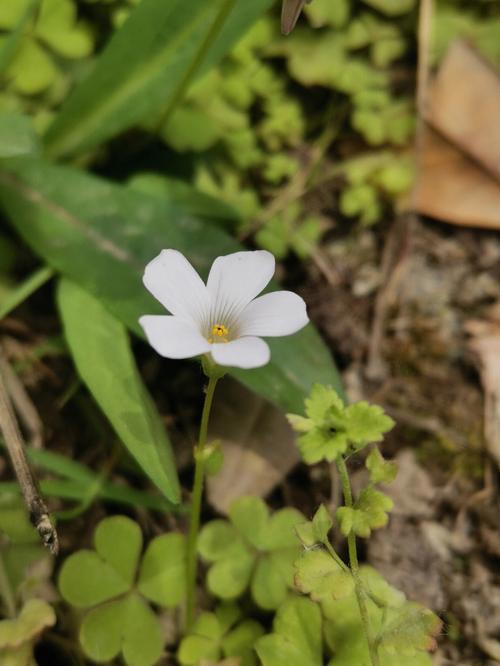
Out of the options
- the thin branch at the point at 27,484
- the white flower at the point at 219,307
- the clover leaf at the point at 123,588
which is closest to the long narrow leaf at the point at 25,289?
the thin branch at the point at 27,484

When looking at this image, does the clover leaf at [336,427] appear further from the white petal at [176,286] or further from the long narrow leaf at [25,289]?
the long narrow leaf at [25,289]

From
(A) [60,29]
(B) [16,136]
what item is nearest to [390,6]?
(A) [60,29]

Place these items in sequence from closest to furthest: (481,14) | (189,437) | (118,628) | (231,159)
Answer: (118,628) < (189,437) < (231,159) < (481,14)

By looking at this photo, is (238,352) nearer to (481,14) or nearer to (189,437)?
(189,437)

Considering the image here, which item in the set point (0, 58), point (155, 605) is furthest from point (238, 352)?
point (0, 58)

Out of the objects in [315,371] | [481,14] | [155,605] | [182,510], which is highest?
[481,14]

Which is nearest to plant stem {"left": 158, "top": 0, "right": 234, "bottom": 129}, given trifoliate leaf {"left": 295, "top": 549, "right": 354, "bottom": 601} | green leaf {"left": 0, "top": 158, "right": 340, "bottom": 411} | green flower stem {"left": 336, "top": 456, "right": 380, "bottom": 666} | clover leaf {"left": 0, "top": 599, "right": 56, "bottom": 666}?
green leaf {"left": 0, "top": 158, "right": 340, "bottom": 411}

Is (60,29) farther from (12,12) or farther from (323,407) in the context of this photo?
(323,407)
